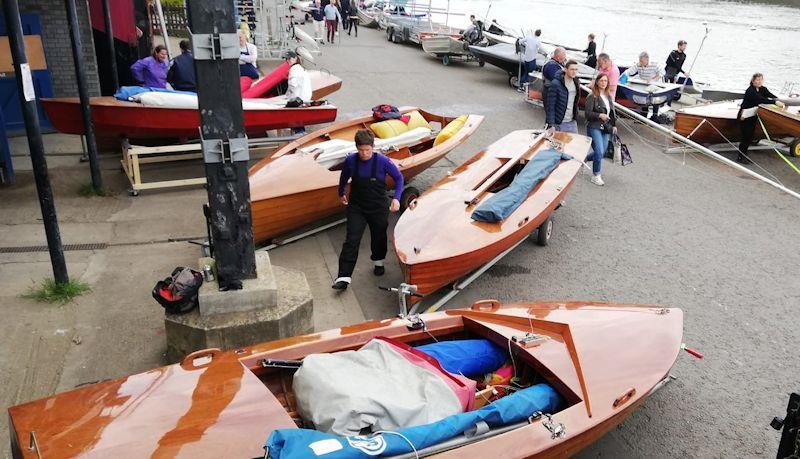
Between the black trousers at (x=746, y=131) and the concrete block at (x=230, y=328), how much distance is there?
32.9 feet

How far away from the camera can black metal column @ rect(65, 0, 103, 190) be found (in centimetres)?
728

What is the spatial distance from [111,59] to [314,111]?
3654mm

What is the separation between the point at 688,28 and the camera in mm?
36688

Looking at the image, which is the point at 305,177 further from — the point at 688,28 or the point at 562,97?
the point at 688,28

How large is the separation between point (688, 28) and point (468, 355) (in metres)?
39.1

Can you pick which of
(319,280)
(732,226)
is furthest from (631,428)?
(732,226)

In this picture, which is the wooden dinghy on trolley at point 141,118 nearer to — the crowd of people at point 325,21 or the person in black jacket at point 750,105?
the person in black jacket at point 750,105

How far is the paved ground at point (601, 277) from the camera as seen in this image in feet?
14.9

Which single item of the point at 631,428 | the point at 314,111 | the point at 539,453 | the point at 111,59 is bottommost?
the point at 631,428

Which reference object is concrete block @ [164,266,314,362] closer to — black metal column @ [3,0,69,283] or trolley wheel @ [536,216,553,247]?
black metal column @ [3,0,69,283]

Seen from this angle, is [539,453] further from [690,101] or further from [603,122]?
[690,101]

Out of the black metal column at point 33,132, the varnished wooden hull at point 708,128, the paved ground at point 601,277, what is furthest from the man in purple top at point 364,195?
the varnished wooden hull at point 708,128

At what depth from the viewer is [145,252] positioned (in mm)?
6516

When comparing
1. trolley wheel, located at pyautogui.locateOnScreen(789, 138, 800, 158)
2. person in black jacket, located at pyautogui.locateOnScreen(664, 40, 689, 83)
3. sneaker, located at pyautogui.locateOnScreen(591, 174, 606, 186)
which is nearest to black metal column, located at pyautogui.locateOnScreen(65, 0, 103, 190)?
sneaker, located at pyautogui.locateOnScreen(591, 174, 606, 186)
